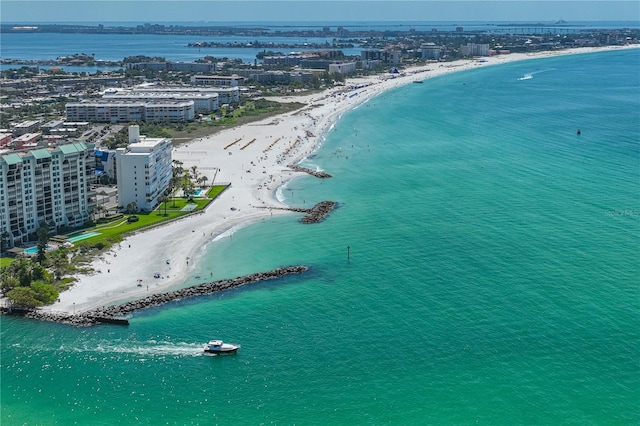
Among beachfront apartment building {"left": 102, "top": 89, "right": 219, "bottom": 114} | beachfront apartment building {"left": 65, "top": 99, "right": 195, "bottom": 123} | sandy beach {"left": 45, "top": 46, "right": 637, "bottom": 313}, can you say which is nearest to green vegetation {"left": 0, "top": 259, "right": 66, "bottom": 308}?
sandy beach {"left": 45, "top": 46, "right": 637, "bottom": 313}

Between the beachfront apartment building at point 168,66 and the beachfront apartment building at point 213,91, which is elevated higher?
the beachfront apartment building at point 168,66

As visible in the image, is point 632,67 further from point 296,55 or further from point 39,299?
point 39,299

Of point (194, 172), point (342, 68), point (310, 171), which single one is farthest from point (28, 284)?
point (342, 68)

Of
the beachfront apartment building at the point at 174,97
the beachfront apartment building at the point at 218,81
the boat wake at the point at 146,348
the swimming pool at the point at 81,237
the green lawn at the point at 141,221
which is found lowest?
the boat wake at the point at 146,348

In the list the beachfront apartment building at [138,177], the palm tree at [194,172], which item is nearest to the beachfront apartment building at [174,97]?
the palm tree at [194,172]

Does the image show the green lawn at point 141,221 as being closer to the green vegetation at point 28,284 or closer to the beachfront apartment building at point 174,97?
the green vegetation at point 28,284

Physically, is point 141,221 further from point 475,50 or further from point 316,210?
point 475,50
